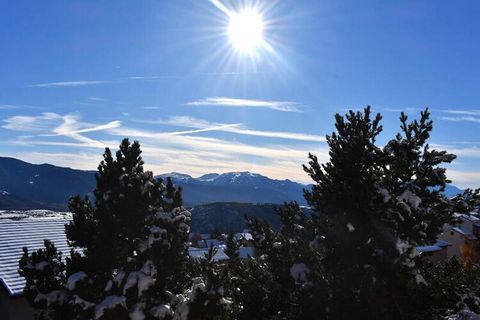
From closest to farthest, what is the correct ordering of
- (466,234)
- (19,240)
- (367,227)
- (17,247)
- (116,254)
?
(367,227)
(116,254)
(17,247)
(19,240)
(466,234)

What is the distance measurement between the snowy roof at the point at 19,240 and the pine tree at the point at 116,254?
543 centimetres

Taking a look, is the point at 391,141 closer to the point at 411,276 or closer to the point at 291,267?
the point at 411,276

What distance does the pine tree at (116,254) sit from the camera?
34.4 ft

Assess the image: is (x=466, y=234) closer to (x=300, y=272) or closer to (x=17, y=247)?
(x=300, y=272)

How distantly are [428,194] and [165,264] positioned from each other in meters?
6.67

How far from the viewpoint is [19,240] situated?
701 inches

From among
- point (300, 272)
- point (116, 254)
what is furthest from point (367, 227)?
point (116, 254)

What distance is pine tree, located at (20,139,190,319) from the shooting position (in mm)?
10477

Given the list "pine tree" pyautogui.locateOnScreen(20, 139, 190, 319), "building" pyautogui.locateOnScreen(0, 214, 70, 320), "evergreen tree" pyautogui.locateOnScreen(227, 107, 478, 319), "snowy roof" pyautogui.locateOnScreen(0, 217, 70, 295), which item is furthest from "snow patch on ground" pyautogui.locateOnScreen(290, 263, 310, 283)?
"snowy roof" pyautogui.locateOnScreen(0, 217, 70, 295)

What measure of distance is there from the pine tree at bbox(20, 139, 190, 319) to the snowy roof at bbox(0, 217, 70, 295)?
543 centimetres

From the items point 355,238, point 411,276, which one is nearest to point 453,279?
point 411,276

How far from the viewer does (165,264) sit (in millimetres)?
11031

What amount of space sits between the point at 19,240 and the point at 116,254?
915cm

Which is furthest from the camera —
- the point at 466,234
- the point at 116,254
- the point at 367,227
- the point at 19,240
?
the point at 466,234
